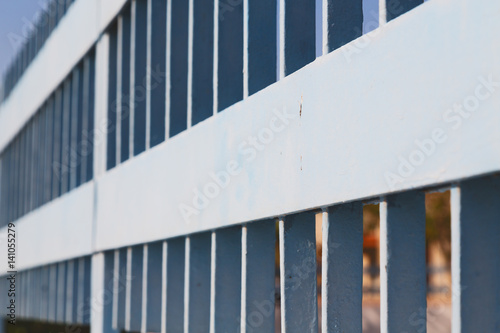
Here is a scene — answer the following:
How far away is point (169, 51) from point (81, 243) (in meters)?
2.04

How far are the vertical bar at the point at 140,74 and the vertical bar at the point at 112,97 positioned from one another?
20.6 inches

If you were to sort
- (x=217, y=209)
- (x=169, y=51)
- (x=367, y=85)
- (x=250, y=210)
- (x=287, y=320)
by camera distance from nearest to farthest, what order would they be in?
(x=367, y=85) → (x=287, y=320) → (x=250, y=210) → (x=217, y=209) → (x=169, y=51)

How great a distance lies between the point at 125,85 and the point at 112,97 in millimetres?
289

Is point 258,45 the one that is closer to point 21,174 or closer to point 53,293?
point 53,293

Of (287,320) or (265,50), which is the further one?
(265,50)

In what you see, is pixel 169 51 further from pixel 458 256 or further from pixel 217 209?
pixel 458 256

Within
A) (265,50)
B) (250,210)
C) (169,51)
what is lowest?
(250,210)

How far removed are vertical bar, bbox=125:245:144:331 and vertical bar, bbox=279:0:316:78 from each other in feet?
6.09

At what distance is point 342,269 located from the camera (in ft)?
7.06

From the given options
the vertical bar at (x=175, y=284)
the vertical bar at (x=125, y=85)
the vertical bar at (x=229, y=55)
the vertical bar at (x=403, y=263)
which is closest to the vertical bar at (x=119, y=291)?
the vertical bar at (x=125, y=85)

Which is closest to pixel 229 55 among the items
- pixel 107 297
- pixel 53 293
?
pixel 107 297

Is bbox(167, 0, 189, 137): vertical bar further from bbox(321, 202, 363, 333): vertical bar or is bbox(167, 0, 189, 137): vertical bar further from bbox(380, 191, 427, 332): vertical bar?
bbox(380, 191, 427, 332): vertical bar

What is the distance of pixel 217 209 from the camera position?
2.91m

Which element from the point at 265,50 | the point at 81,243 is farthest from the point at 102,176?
the point at 265,50
